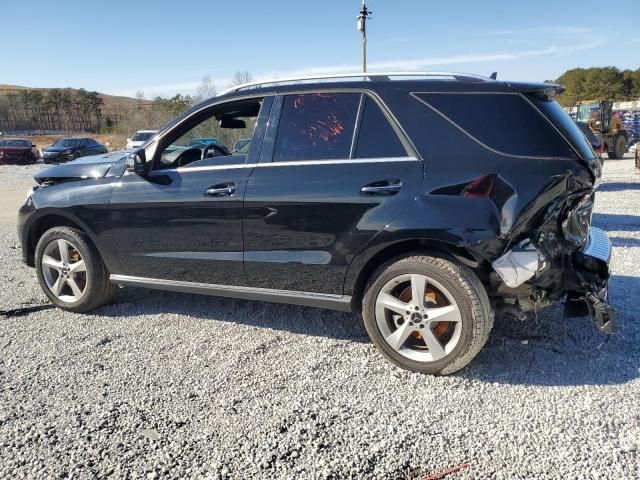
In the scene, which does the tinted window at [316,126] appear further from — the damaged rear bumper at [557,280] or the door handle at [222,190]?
the damaged rear bumper at [557,280]

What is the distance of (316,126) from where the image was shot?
3434 mm

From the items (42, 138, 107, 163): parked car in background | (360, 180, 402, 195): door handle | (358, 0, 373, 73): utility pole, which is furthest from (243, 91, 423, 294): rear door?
(42, 138, 107, 163): parked car in background

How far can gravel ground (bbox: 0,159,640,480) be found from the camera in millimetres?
2355

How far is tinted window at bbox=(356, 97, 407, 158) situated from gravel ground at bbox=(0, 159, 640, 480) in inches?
54.6

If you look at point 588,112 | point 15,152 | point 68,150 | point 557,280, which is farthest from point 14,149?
point 557,280

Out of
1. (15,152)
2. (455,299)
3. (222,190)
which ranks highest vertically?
(15,152)

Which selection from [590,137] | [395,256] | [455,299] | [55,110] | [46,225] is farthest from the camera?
[55,110]

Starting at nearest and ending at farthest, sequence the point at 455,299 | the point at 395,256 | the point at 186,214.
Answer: the point at 455,299
the point at 395,256
the point at 186,214

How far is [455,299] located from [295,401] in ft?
3.67

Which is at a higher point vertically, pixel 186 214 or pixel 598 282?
pixel 186 214

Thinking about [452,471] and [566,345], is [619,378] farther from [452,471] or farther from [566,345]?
[452,471]

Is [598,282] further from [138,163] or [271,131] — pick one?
[138,163]

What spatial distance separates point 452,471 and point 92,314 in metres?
3.29

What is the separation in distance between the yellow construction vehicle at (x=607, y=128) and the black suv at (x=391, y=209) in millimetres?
21065
